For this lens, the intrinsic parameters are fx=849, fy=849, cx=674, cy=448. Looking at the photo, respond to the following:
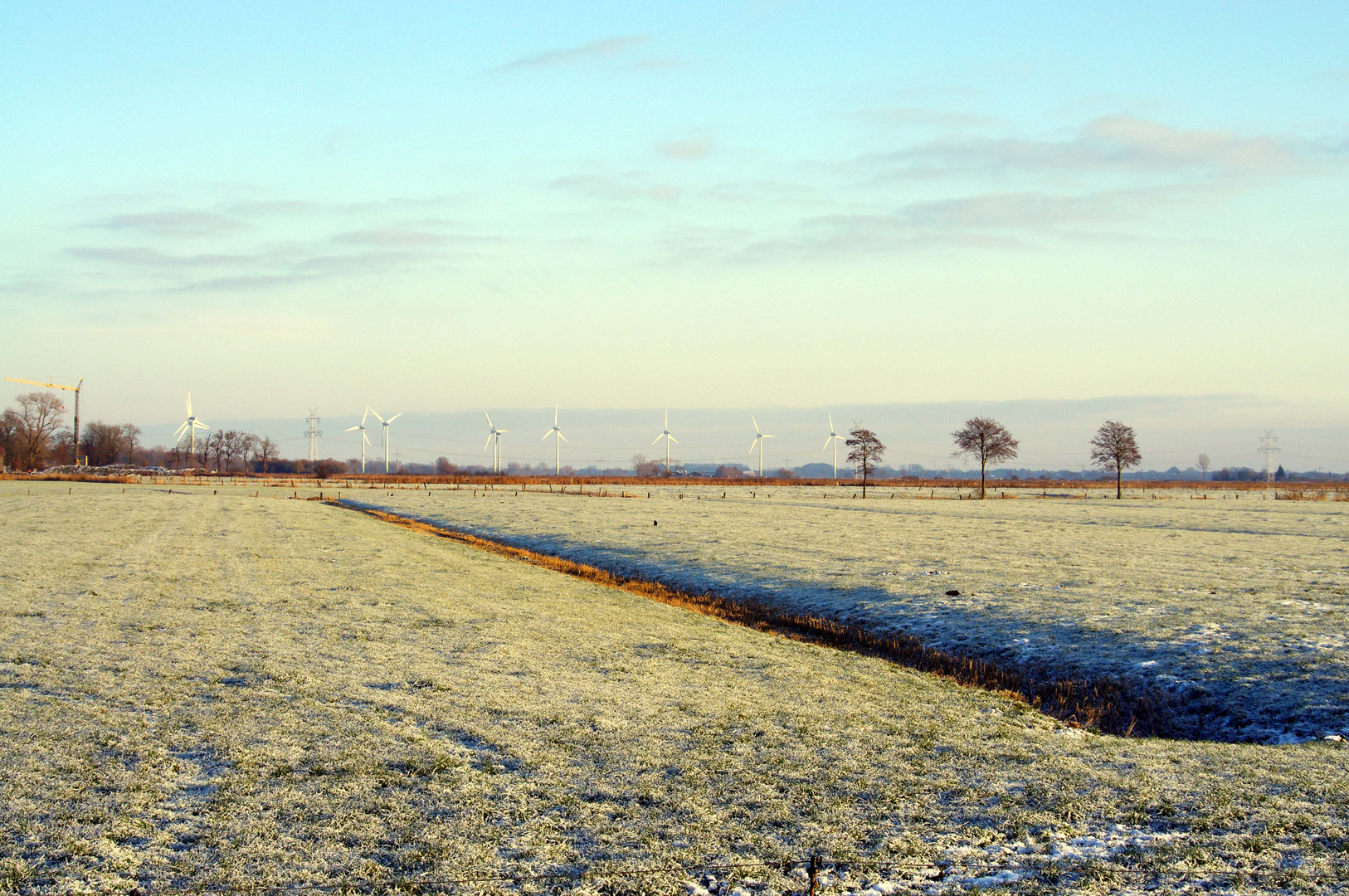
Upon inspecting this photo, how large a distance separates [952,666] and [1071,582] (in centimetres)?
1039

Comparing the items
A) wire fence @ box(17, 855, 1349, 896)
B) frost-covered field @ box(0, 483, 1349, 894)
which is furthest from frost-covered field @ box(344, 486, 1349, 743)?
wire fence @ box(17, 855, 1349, 896)

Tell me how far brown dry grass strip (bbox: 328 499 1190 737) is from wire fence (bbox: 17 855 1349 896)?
631 cm

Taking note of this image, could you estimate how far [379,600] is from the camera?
22594mm

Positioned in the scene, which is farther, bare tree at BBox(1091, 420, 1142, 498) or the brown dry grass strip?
bare tree at BBox(1091, 420, 1142, 498)

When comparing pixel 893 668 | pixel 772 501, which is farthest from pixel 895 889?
pixel 772 501

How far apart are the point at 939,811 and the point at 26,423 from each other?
732 feet

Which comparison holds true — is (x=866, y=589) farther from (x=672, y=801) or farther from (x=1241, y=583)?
(x=672, y=801)

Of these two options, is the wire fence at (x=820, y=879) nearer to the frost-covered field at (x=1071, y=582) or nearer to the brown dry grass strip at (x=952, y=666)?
the brown dry grass strip at (x=952, y=666)

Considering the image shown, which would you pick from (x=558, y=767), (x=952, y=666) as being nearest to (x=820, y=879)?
(x=558, y=767)

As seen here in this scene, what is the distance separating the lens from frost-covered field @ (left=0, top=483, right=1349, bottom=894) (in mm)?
8055

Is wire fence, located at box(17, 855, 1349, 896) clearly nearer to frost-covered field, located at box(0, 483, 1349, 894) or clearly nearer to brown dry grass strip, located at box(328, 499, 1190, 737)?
frost-covered field, located at box(0, 483, 1349, 894)

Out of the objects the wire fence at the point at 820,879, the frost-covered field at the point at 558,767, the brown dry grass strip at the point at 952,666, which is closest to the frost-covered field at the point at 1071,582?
the brown dry grass strip at the point at 952,666

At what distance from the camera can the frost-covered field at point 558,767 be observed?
8.05 meters

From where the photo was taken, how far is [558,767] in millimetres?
10422
